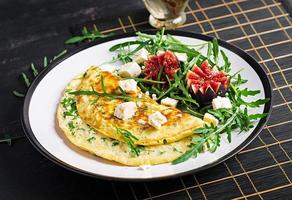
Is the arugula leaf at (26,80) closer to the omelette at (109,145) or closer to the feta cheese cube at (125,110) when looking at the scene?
the omelette at (109,145)

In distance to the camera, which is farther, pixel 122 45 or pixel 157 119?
pixel 122 45

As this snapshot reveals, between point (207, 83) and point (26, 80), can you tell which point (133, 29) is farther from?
point (207, 83)

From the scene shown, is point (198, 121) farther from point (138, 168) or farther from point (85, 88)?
point (85, 88)

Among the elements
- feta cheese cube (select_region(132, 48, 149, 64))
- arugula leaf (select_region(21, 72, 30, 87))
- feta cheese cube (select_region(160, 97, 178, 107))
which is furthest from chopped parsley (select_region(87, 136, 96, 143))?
arugula leaf (select_region(21, 72, 30, 87))

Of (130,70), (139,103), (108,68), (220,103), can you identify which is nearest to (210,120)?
(220,103)

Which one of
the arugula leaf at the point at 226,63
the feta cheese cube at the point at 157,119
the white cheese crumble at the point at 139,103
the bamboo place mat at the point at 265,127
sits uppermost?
the white cheese crumble at the point at 139,103

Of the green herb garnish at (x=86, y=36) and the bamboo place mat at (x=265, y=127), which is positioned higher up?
the green herb garnish at (x=86, y=36)

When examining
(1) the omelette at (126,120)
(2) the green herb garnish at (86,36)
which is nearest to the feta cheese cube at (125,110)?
(1) the omelette at (126,120)
